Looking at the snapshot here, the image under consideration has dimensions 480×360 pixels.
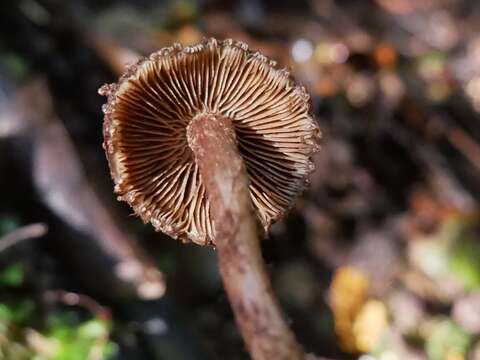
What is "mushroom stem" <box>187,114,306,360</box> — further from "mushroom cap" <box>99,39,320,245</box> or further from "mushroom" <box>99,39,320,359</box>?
"mushroom cap" <box>99,39,320,245</box>

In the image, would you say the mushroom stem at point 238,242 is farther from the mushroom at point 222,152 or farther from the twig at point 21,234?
the twig at point 21,234

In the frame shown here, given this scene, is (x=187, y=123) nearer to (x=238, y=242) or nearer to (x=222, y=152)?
(x=222, y=152)

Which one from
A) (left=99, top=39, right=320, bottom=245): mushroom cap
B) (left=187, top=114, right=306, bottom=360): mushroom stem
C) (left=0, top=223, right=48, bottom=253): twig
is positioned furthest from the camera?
(left=0, top=223, right=48, bottom=253): twig

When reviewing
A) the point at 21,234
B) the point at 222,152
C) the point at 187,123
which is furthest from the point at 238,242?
the point at 21,234

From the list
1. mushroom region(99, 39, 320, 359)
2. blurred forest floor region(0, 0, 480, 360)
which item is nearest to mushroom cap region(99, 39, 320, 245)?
mushroom region(99, 39, 320, 359)

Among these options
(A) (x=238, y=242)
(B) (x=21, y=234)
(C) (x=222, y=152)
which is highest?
(B) (x=21, y=234)

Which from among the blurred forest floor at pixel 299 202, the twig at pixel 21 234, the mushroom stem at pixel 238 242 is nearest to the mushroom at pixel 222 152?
the mushroom stem at pixel 238 242

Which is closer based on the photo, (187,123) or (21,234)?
(187,123)
